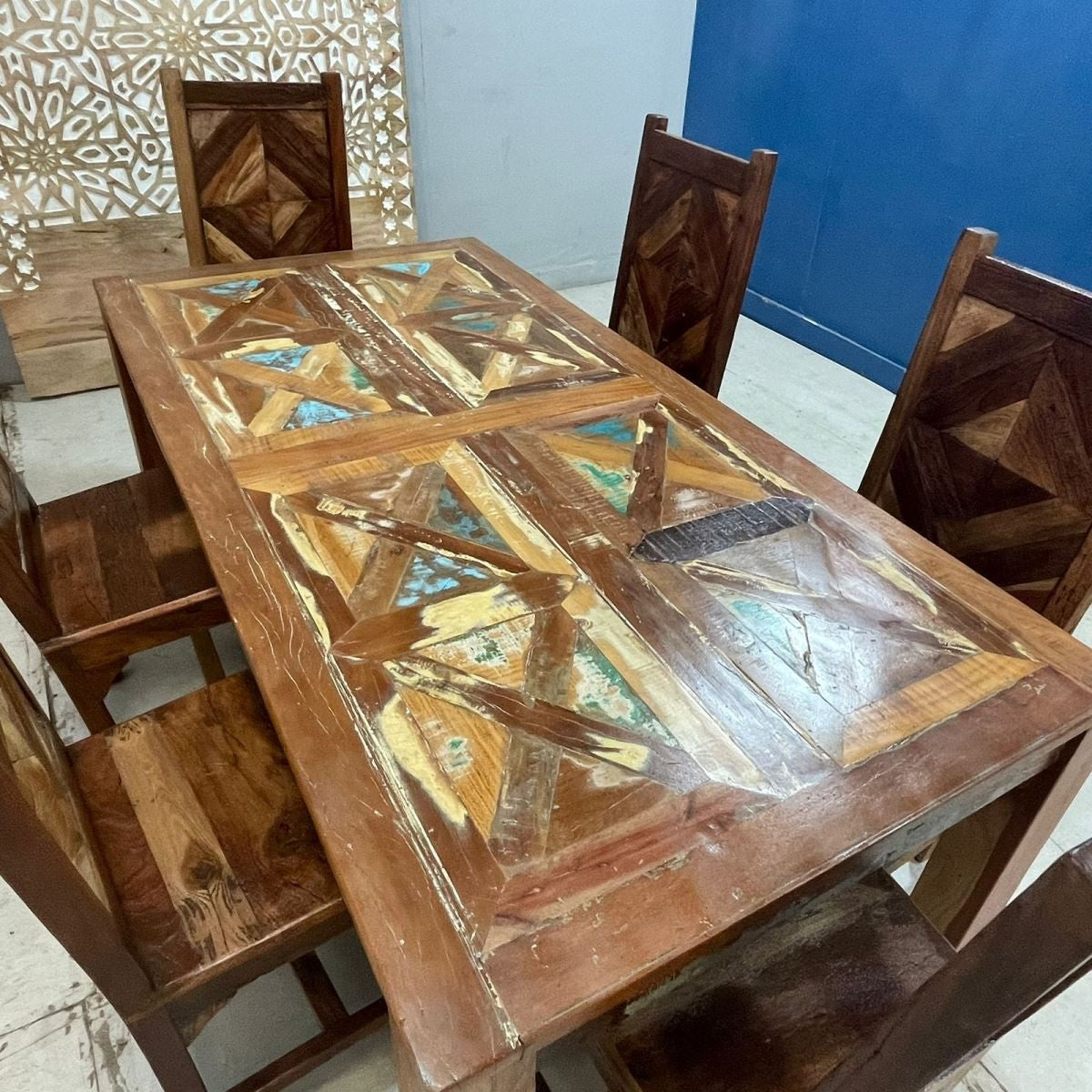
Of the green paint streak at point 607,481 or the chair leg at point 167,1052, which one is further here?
the green paint streak at point 607,481

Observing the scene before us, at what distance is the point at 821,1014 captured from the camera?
2.72 ft

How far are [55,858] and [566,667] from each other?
0.46 m

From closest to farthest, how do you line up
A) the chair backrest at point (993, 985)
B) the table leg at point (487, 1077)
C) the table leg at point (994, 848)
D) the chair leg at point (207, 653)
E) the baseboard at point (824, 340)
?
the chair backrest at point (993, 985)
the table leg at point (487, 1077)
the table leg at point (994, 848)
the chair leg at point (207, 653)
the baseboard at point (824, 340)

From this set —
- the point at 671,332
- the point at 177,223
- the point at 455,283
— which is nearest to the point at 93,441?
the point at 177,223

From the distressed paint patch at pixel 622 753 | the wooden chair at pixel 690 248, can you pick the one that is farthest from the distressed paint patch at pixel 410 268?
the distressed paint patch at pixel 622 753

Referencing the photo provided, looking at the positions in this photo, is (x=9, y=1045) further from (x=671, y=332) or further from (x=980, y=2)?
(x=980, y=2)

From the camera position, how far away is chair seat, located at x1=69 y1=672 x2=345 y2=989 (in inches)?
32.8

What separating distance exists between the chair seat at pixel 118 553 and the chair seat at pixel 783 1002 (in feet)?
2.90

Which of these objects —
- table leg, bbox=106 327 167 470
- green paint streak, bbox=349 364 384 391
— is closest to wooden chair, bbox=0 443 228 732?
table leg, bbox=106 327 167 470

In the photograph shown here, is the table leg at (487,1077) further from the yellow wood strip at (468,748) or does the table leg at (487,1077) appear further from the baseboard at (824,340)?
the baseboard at (824,340)

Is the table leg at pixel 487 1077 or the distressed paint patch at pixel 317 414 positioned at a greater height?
the distressed paint patch at pixel 317 414

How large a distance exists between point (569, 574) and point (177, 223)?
2.40 metres

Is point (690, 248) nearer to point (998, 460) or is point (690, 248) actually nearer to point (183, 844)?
point (998, 460)

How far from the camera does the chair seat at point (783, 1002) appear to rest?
776mm
